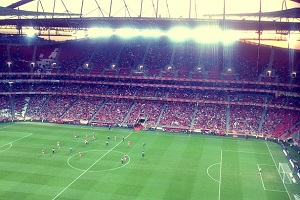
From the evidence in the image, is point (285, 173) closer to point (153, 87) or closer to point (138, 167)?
point (138, 167)

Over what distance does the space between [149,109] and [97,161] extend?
2482 centimetres

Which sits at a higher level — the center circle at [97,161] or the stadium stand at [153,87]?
the stadium stand at [153,87]

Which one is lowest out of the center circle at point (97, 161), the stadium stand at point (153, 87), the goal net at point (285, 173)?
the goal net at point (285, 173)

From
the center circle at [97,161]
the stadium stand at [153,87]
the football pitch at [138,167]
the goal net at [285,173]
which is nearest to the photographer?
the football pitch at [138,167]

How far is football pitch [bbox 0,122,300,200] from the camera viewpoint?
3109 cm

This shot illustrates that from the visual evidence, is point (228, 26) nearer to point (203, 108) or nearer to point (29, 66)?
point (203, 108)

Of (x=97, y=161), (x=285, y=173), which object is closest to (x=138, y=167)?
(x=97, y=161)

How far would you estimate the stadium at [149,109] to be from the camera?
34.0 m

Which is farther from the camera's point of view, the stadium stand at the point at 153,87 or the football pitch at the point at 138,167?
the stadium stand at the point at 153,87

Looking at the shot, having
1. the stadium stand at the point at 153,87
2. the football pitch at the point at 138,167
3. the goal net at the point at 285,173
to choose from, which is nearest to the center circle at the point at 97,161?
the football pitch at the point at 138,167

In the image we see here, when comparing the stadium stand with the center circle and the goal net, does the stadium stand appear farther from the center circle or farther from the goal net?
the center circle

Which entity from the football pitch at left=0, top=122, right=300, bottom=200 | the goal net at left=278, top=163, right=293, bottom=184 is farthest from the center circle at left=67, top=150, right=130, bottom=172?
the goal net at left=278, top=163, right=293, bottom=184

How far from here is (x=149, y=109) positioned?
6312 cm

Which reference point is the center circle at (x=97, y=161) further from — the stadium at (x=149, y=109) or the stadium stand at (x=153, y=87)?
the stadium stand at (x=153, y=87)
